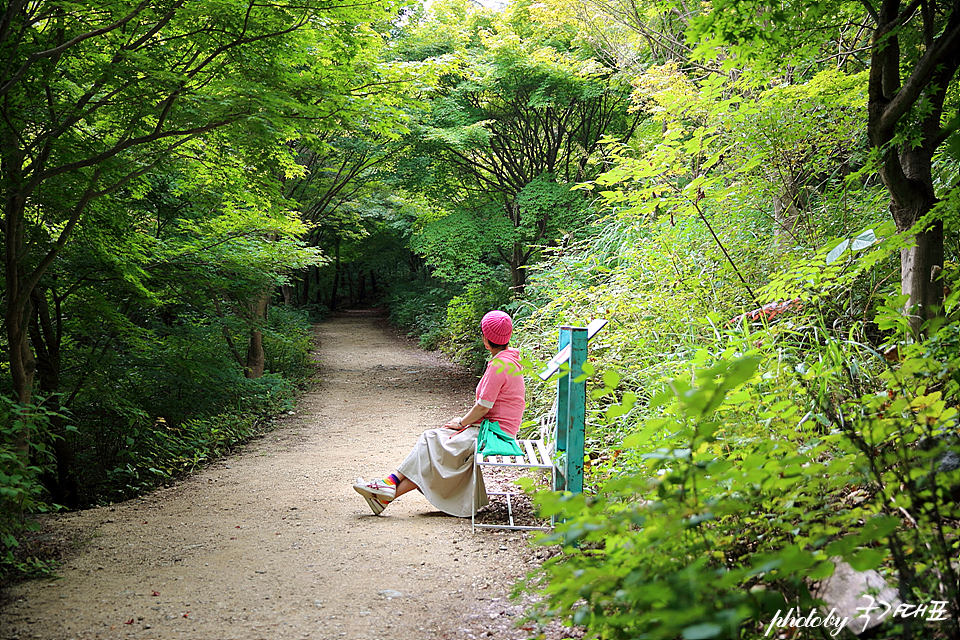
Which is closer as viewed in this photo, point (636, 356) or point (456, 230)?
point (636, 356)

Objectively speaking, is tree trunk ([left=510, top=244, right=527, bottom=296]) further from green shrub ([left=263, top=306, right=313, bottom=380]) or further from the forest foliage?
green shrub ([left=263, top=306, right=313, bottom=380])

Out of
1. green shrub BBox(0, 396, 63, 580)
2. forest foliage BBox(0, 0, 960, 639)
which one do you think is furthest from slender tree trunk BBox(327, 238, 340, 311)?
green shrub BBox(0, 396, 63, 580)

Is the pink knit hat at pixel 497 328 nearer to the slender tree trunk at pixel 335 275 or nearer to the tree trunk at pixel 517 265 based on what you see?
the tree trunk at pixel 517 265

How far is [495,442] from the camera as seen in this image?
4.37 m

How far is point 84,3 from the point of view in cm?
371

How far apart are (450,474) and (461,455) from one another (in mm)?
156

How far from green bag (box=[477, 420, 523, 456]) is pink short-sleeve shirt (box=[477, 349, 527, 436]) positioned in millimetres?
54

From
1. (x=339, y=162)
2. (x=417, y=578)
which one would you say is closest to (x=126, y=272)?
(x=417, y=578)

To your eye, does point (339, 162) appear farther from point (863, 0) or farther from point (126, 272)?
point (863, 0)

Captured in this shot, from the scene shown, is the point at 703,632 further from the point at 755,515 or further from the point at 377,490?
the point at 377,490

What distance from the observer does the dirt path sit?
9.46ft

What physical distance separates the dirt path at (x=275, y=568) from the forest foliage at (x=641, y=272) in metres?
0.52

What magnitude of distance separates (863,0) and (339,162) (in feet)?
38.4

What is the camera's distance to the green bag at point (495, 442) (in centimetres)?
431
